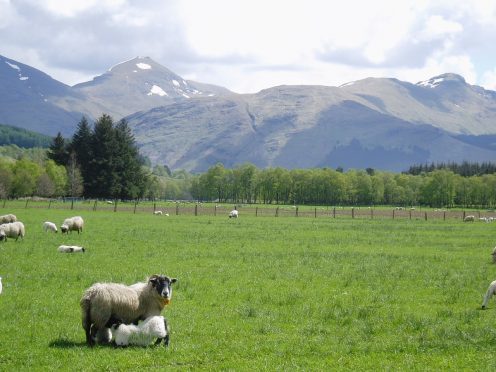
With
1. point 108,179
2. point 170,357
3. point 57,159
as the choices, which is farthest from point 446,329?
point 57,159

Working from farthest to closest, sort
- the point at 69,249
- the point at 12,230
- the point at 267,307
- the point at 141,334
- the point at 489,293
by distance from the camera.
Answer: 1. the point at 12,230
2. the point at 69,249
3. the point at 489,293
4. the point at 267,307
5. the point at 141,334

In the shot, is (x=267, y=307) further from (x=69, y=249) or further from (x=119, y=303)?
(x=69, y=249)

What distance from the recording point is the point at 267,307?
59.8ft

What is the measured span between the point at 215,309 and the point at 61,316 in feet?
15.9

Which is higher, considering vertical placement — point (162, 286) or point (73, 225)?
point (162, 286)

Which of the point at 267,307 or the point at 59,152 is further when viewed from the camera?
the point at 59,152

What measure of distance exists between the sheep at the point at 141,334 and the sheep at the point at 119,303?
44 cm

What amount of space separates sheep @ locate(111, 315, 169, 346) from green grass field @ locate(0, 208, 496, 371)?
15.2 inches

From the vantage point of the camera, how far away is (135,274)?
22922mm

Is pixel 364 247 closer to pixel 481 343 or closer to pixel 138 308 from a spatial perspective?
pixel 481 343

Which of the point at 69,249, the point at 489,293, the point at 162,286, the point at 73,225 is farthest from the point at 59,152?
the point at 489,293

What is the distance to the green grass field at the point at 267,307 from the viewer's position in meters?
12.8

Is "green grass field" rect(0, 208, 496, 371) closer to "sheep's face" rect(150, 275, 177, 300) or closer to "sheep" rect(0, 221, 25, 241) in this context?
"sheep" rect(0, 221, 25, 241)

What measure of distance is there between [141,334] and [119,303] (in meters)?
1.02
